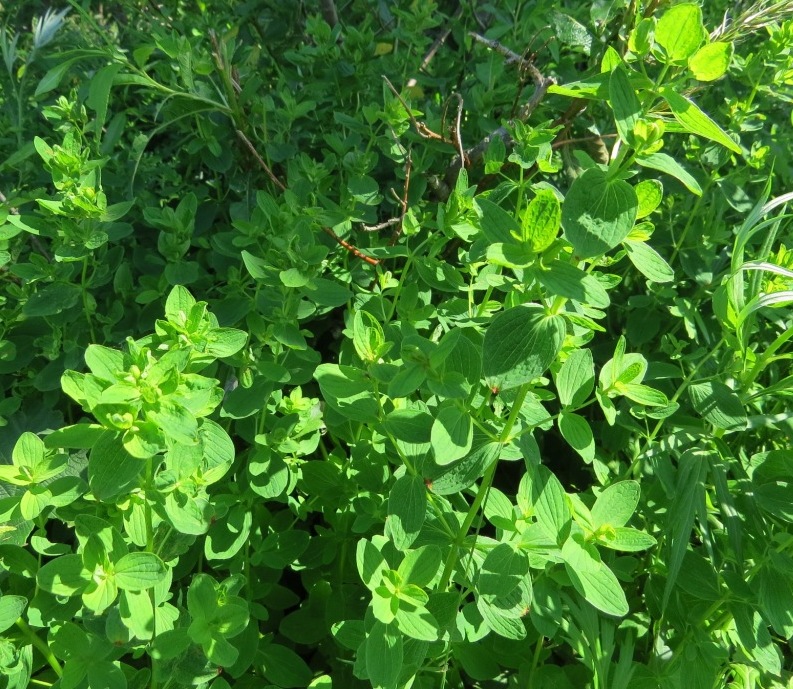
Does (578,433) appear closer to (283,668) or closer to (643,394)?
(643,394)

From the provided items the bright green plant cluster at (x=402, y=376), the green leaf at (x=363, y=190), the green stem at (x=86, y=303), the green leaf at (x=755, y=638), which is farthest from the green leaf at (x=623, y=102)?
the green stem at (x=86, y=303)

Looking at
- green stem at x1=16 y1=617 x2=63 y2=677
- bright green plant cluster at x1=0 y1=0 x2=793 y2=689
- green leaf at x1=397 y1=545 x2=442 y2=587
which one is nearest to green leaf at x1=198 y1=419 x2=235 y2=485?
bright green plant cluster at x1=0 y1=0 x2=793 y2=689

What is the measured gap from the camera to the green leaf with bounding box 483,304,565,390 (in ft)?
2.43

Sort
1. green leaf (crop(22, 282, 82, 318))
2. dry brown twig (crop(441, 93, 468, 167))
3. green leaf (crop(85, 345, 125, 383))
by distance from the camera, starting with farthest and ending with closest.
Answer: dry brown twig (crop(441, 93, 468, 167)) < green leaf (crop(22, 282, 82, 318)) < green leaf (crop(85, 345, 125, 383))

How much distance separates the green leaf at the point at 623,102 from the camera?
687 mm

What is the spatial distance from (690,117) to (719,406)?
0.49 meters

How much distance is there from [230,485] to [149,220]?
0.44 m

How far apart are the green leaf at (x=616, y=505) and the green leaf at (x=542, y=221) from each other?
0.36 m

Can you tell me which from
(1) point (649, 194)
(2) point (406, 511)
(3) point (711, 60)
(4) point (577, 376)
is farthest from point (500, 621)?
(3) point (711, 60)

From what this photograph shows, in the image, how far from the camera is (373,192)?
124cm

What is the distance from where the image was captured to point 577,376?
0.91m

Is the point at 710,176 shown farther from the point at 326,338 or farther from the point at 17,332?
the point at 17,332

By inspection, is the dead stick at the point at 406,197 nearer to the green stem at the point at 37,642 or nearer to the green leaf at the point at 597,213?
the green leaf at the point at 597,213

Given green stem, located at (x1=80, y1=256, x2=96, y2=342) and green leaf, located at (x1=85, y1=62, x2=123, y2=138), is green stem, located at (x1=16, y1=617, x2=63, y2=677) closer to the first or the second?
green stem, located at (x1=80, y1=256, x2=96, y2=342)
